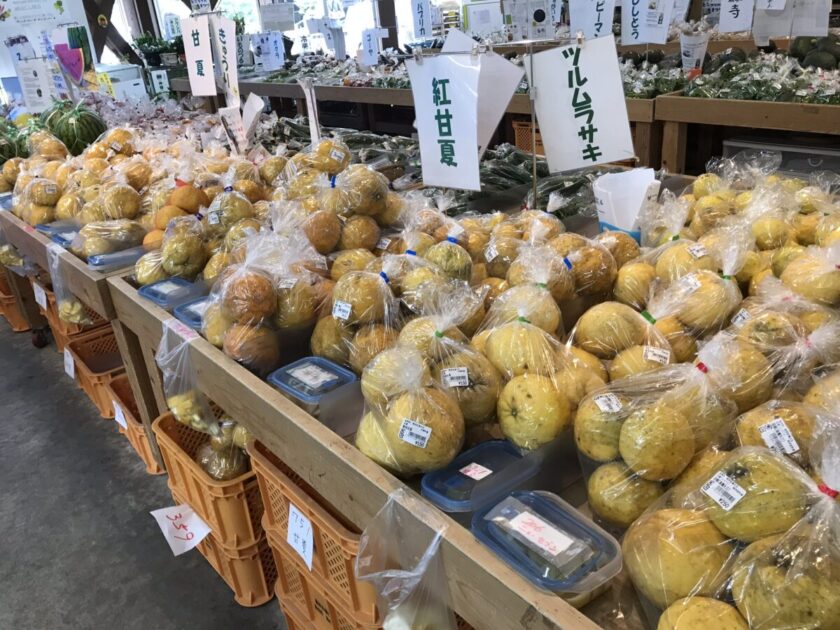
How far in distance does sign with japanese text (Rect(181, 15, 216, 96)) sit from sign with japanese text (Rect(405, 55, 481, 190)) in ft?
3.98

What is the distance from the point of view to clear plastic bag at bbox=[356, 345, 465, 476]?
3.10 ft

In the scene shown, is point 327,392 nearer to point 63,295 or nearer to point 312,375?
point 312,375

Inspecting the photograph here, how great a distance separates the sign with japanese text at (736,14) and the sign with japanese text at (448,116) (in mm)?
2851

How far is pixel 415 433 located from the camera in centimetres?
94

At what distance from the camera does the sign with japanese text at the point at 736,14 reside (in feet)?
11.9

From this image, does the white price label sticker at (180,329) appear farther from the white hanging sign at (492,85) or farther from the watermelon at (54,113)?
the watermelon at (54,113)

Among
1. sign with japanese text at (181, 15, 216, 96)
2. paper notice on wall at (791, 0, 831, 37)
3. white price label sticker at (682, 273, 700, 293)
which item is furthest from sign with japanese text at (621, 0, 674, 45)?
white price label sticker at (682, 273, 700, 293)

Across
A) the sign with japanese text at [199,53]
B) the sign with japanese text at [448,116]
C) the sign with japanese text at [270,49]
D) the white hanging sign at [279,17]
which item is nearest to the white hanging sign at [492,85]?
the sign with japanese text at [448,116]

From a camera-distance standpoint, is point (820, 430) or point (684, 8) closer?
point (820, 430)

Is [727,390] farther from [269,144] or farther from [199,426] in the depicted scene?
[269,144]

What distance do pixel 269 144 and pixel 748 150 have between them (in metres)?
2.34

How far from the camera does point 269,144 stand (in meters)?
3.11

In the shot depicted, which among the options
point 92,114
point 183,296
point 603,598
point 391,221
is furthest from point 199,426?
point 92,114

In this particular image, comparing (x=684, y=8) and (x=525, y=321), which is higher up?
(x=684, y=8)
